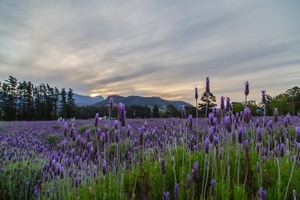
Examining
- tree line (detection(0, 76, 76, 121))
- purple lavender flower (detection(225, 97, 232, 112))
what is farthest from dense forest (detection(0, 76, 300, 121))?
purple lavender flower (detection(225, 97, 232, 112))

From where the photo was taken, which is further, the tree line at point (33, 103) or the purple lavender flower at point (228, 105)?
the tree line at point (33, 103)

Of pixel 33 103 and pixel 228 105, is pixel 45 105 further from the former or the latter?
pixel 228 105

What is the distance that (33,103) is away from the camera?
76.6m

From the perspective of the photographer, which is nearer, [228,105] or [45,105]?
[228,105]

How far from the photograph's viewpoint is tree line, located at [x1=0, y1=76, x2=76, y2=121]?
6838 cm

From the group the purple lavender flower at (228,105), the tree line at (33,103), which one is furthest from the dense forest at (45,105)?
the purple lavender flower at (228,105)

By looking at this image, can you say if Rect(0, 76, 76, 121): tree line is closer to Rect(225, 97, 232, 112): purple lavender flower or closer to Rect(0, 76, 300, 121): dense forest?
Rect(0, 76, 300, 121): dense forest

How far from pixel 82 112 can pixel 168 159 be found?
228 feet

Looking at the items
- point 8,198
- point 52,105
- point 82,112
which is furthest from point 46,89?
point 8,198

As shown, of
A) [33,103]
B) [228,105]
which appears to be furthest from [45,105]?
[228,105]

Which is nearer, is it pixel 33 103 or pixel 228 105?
pixel 228 105

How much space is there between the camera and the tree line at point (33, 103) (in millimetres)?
68375

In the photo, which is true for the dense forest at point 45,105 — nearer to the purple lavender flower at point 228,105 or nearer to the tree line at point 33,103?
the tree line at point 33,103

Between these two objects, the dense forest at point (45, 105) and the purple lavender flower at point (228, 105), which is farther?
the dense forest at point (45, 105)
